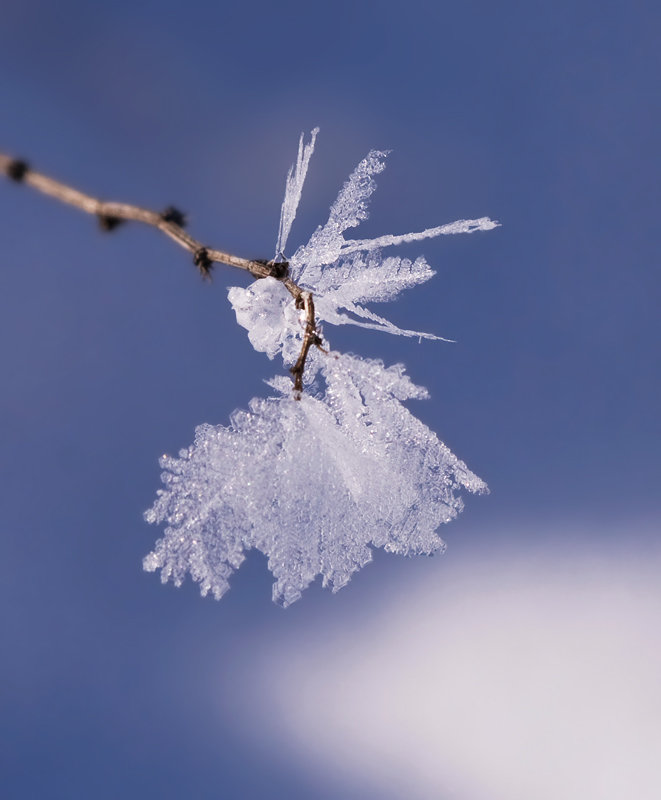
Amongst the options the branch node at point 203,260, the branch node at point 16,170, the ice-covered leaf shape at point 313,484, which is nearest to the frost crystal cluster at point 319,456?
the ice-covered leaf shape at point 313,484

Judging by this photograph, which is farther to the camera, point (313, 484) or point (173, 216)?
point (313, 484)

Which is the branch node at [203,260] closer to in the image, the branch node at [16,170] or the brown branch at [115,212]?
the brown branch at [115,212]

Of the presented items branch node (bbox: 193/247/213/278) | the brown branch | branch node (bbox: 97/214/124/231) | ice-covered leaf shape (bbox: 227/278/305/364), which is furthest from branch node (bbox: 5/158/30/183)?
ice-covered leaf shape (bbox: 227/278/305/364)

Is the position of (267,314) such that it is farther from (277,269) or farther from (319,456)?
(319,456)

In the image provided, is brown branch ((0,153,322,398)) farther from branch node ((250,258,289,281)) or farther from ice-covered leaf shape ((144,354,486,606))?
ice-covered leaf shape ((144,354,486,606))

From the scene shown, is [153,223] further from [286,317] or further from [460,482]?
[460,482]

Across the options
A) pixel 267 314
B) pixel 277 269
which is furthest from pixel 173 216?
pixel 267 314

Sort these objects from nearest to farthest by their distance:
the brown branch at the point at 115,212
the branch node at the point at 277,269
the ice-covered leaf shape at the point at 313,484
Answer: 1. the brown branch at the point at 115,212
2. the branch node at the point at 277,269
3. the ice-covered leaf shape at the point at 313,484

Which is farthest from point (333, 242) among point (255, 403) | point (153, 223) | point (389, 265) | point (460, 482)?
point (460, 482)
